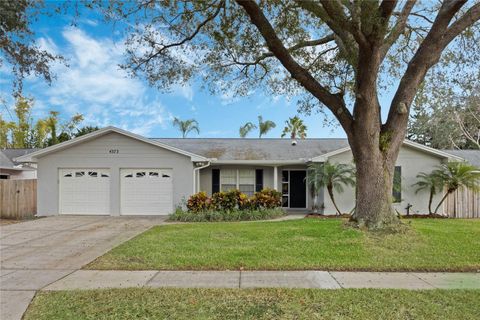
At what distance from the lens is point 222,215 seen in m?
14.0

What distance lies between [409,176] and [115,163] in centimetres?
1281

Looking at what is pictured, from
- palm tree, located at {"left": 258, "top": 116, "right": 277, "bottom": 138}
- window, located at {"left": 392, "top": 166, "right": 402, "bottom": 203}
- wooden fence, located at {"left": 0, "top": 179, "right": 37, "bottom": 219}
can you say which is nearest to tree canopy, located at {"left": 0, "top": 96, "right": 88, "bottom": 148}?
palm tree, located at {"left": 258, "top": 116, "right": 277, "bottom": 138}

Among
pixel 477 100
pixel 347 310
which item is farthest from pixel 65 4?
pixel 477 100

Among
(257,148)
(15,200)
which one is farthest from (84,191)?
(257,148)

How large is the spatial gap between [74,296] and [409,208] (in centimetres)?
1440

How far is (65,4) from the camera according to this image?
25.5 feet

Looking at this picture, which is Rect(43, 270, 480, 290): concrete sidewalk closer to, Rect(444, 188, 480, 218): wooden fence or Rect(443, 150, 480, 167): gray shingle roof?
Rect(444, 188, 480, 218): wooden fence

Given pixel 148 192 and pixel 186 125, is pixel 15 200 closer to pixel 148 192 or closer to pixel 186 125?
pixel 148 192

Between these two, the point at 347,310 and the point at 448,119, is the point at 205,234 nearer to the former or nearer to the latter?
the point at 347,310

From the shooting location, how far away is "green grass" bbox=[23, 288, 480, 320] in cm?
435

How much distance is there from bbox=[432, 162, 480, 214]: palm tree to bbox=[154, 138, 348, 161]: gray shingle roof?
188 inches

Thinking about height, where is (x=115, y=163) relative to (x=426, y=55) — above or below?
below

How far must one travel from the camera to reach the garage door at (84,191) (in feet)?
51.2

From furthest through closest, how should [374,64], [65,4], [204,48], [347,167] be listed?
[347,167] < [204,48] < [374,64] < [65,4]
